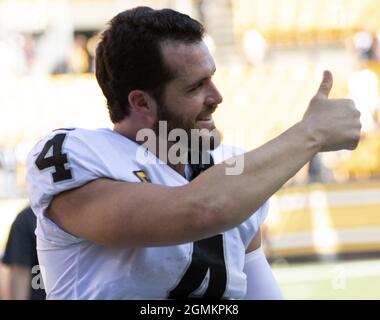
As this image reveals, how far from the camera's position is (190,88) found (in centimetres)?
175

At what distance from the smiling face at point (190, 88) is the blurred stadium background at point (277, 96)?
241 inches

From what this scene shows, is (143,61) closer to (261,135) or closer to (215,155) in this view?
(215,155)

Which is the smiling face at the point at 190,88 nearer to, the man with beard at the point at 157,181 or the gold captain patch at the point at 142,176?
the man with beard at the point at 157,181

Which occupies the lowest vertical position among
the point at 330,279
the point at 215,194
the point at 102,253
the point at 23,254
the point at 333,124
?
the point at 330,279

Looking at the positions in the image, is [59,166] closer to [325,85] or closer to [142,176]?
[142,176]

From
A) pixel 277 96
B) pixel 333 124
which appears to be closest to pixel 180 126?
pixel 333 124

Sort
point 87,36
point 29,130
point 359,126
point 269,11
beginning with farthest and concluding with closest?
point 87,36 → point 269,11 → point 29,130 → point 359,126

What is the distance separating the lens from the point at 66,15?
14586mm

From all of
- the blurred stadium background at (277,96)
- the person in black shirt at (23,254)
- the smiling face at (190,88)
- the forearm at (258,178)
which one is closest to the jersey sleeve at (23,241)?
the person in black shirt at (23,254)

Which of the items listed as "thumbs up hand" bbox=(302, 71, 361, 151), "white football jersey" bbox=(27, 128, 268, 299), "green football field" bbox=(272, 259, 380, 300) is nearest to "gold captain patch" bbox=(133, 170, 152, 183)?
"white football jersey" bbox=(27, 128, 268, 299)

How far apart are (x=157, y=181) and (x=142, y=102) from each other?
0.59 ft
